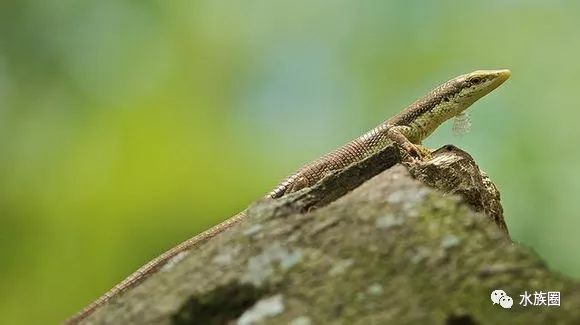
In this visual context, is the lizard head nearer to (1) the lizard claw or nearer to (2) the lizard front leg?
(2) the lizard front leg

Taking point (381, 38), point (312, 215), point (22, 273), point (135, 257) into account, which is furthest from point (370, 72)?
point (312, 215)

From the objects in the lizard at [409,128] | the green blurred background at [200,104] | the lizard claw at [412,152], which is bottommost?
the lizard claw at [412,152]

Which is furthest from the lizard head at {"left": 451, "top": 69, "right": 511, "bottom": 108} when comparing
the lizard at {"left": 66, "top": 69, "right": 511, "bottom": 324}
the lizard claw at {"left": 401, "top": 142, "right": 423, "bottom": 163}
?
the lizard claw at {"left": 401, "top": 142, "right": 423, "bottom": 163}

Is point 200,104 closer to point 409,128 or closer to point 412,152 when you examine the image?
point 409,128

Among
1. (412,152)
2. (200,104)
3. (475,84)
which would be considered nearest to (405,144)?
(412,152)

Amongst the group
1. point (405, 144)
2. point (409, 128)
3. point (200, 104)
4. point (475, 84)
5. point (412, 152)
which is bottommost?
point (412, 152)

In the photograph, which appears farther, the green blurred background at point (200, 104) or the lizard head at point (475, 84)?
the green blurred background at point (200, 104)

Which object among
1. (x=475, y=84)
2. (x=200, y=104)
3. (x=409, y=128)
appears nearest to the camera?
(x=409, y=128)

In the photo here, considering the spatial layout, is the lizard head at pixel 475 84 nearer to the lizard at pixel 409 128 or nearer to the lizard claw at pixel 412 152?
the lizard at pixel 409 128

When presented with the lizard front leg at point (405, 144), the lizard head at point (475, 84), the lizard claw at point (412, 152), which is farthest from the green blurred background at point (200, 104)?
the lizard claw at point (412, 152)
